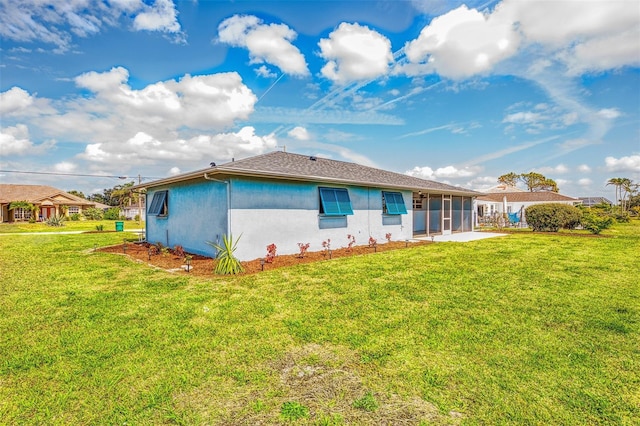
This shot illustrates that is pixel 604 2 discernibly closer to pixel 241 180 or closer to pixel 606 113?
pixel 606 113

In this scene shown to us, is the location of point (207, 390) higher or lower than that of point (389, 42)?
lower

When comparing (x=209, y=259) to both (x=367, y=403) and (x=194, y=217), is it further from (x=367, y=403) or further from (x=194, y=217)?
(x=367, y=403)

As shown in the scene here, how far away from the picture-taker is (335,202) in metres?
12.0

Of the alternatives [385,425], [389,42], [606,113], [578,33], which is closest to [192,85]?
[389,42]

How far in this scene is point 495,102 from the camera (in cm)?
1723

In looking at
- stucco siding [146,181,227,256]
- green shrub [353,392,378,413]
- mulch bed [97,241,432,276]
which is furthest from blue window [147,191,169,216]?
green shrub [353,392,378,413]

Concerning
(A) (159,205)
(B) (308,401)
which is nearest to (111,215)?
(A) (159,205)

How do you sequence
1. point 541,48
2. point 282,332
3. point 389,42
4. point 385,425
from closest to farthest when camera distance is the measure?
point 385,425
point 282,332
point 541,48
point 389,42

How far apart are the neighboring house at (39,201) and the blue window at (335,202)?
42.6m

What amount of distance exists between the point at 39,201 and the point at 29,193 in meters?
3.18

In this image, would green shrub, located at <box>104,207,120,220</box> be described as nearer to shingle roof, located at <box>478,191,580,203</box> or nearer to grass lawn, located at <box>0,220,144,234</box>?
grass lawn, located at <box>0,220,144,234</box>

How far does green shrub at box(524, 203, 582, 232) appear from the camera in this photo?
19234mm

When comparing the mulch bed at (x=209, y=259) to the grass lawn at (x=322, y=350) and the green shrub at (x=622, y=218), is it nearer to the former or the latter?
the grass lawn at (x=322, y=350)

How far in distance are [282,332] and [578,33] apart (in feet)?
49.2
